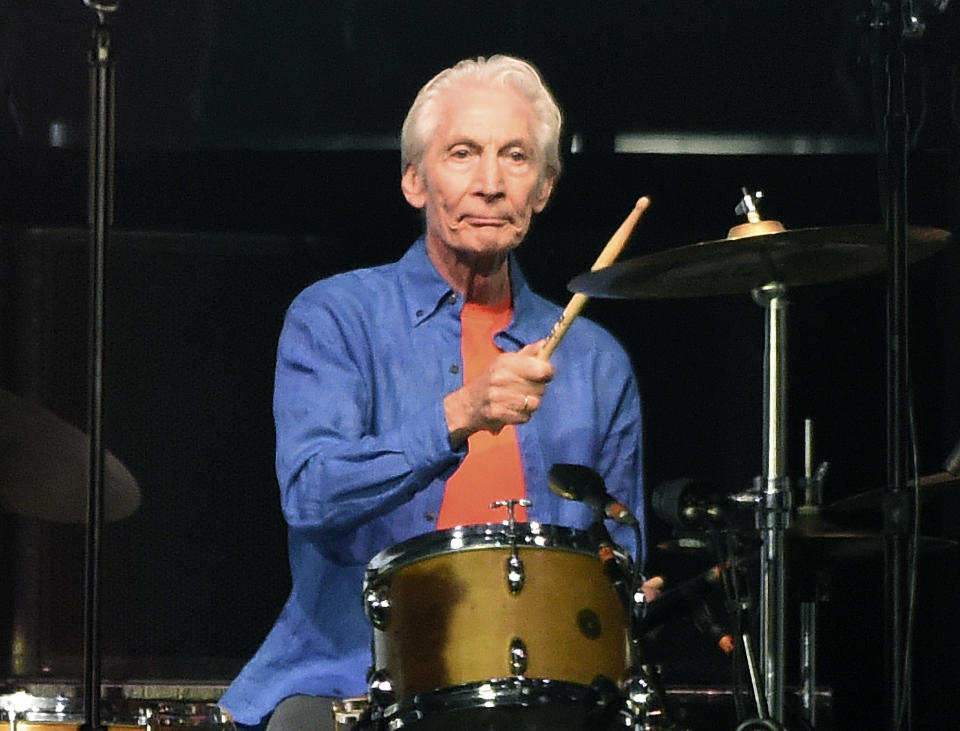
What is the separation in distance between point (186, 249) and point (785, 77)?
132cm

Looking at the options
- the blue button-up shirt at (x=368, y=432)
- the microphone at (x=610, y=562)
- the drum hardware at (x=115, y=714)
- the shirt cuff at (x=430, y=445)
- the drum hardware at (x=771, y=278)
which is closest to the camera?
the microphone at (x=610, y=562)

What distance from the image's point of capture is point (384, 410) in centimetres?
331

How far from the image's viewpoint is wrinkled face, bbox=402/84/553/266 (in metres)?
3.39

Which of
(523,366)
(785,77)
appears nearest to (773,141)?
(785,77)

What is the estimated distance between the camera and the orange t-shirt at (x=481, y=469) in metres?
3.29

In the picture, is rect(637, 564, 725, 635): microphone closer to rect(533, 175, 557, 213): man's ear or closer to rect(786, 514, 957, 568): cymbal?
rect(786, 514, 957, 568): cymbal

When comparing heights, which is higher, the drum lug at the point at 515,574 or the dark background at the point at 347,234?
the dark background at the point at 347,234

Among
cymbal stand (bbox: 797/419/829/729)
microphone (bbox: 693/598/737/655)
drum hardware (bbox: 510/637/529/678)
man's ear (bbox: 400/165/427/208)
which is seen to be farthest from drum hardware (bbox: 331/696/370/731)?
man's ear (bbox: 400/165/427/208)

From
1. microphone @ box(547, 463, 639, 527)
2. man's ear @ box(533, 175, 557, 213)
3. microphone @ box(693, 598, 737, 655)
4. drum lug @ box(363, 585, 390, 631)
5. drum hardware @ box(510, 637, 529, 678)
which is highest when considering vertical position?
man's ear @ box(533, 175, 557, 213)

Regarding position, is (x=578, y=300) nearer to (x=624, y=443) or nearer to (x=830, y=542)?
(x=624, y=443)

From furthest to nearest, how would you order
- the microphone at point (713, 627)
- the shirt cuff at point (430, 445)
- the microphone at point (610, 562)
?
the shirt cuff at point (430, 445) → the microphone at point (610, 562) → the microphone at point (713, 627)

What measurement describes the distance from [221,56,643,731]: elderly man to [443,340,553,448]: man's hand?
10cm

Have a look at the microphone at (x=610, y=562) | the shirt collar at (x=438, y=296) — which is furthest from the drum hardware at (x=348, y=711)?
the shirt collar at (x=438, y=296)

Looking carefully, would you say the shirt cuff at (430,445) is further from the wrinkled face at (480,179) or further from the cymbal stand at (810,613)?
the cymbal stand at (810,613)
